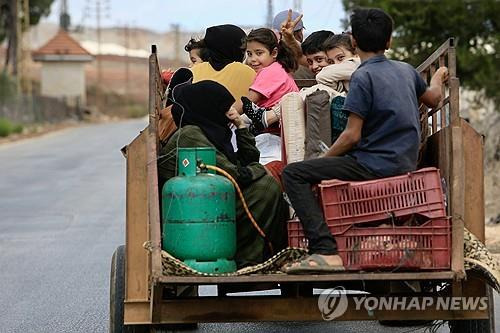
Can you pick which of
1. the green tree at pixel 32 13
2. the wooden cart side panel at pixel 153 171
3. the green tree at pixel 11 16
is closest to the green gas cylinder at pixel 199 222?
the wooden cart side panel at pixel 153 171

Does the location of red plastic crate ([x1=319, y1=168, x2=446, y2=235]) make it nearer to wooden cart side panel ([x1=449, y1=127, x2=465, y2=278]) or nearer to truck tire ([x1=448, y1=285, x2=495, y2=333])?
wooden cart side panel ([x1=449, y1=127, x2=465, y2=278])

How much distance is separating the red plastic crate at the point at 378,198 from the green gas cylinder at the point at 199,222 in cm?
54

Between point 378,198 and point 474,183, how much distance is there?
0.64 metres

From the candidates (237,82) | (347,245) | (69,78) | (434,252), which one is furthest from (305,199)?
(69,78)

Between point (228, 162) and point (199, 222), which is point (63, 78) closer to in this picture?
point (228, 162)

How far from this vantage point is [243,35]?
7.99 meters

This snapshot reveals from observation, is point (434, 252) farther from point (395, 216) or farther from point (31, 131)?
point (31, 131)

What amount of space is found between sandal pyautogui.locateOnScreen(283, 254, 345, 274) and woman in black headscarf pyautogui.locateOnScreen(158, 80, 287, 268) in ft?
1.69

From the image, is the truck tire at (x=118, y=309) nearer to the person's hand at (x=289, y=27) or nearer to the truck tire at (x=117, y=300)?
the truck tire at (x=117, y=300)

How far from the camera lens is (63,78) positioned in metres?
91.1

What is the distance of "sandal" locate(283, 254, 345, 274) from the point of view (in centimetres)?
575

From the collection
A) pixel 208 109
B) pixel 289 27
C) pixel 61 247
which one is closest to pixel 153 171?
pixel 208 109

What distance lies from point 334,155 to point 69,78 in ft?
283

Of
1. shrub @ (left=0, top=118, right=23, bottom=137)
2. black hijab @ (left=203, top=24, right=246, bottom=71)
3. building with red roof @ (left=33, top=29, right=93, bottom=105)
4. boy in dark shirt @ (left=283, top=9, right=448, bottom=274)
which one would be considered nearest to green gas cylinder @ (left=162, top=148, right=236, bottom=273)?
boy in dark shirt @ (left=283, top=9, right=448, bottom=274)
